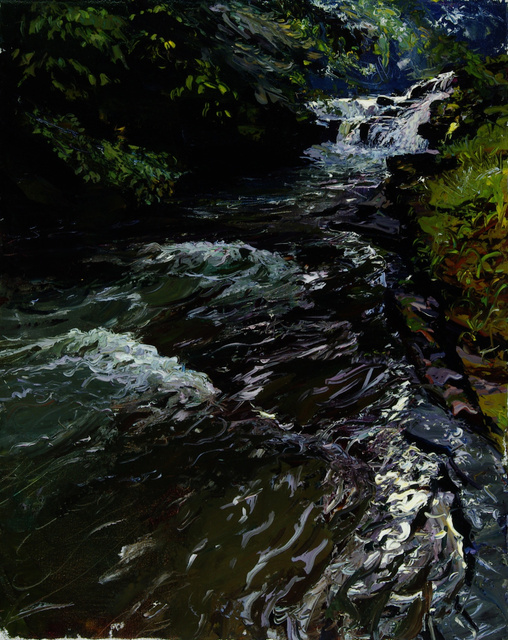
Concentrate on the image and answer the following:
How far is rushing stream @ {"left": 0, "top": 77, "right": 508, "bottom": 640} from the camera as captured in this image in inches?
44.9

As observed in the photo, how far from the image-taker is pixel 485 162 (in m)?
1.55

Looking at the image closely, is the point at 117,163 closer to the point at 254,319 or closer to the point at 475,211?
the point at 254,319

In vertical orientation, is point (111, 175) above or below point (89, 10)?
below

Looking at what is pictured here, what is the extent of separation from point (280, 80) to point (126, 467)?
156cm

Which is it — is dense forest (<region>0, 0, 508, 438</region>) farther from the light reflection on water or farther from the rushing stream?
the light reflection on water

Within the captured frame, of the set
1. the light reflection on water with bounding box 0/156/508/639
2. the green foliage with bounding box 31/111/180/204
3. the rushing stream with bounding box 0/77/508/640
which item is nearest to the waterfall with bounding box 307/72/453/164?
the rushing stream with bounding box 0/77/508/640

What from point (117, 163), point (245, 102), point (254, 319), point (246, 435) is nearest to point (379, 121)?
point (245, 102)

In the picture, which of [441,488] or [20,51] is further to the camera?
→ [20,51]

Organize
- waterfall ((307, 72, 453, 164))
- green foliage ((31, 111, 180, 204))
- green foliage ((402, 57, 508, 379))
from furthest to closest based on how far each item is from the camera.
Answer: green foliage ((31, 111, 180, 204)) < waterfall ((307, 72, 453, 164)) < green foliage ((402, 57, 508, 379))

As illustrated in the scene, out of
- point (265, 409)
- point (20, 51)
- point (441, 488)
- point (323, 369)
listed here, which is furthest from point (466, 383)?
point (20, 51)

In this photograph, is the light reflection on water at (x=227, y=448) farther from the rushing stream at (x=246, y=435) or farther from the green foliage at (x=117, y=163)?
the green foliage at (x=117, y=163)

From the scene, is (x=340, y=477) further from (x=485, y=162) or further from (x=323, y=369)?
(x=485, y=162)

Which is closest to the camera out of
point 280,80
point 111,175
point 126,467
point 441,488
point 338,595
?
point 338,595

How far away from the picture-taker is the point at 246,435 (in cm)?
147
